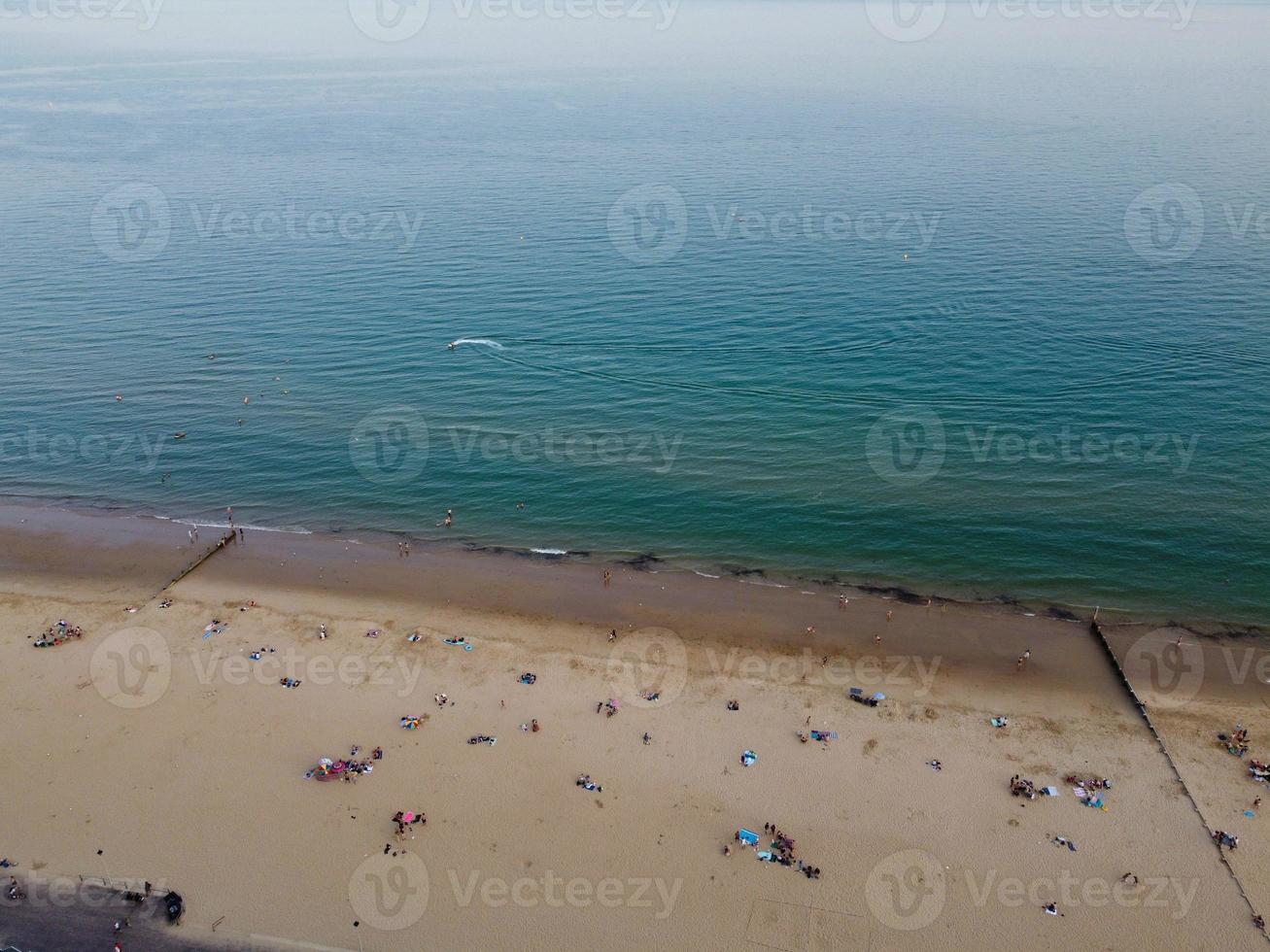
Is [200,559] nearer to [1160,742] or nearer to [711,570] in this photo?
[711,570]

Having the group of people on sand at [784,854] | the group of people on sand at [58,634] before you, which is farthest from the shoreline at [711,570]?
the group of people on sand at [784,854]

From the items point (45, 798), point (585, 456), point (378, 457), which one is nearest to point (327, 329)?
point (378, 457)

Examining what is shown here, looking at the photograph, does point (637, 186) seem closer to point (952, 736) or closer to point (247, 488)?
point (247, 488)

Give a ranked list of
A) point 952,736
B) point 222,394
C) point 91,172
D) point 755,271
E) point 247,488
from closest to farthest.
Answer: point 952,736 → point 247,488 → point 222,394 → point 755,271 → point 91,172

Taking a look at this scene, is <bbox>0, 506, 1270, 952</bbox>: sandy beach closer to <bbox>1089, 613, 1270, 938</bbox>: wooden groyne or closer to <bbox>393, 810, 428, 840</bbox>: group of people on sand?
<bbox>1089, 613, 1270, 938</bbox>: wooden groyne

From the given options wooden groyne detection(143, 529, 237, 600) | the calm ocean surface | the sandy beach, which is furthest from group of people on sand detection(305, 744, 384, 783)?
the calm ocean surface

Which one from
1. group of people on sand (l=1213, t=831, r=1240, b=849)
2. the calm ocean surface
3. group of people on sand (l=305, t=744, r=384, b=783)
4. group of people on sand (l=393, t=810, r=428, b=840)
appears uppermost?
the calm ocean surface
